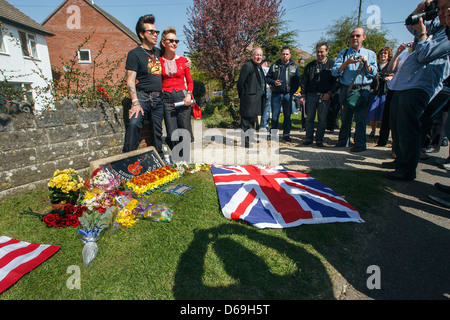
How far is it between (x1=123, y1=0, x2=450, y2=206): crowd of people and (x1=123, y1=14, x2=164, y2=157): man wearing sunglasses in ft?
0.05

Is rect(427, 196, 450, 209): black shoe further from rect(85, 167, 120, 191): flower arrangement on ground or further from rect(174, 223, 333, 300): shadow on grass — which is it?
rect(85, 167, 120, 191): flower arrangement on ground

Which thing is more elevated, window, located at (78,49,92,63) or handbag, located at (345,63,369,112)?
window, located at (78,49,92,63)

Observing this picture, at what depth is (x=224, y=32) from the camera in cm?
1112

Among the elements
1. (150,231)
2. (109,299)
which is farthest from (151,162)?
(109,299)

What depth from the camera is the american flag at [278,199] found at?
2.66 meters

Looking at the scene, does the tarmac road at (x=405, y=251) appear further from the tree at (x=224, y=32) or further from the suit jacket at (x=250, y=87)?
the tree at (x=224, y=32)

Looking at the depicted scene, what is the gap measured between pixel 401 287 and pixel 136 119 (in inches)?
149

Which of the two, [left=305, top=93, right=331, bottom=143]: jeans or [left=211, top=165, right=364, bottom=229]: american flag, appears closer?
[left=211, top=165, right=364, bottom=229]: american flag

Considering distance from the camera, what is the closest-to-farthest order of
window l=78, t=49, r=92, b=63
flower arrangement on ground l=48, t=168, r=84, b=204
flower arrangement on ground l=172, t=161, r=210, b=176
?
1. flower arrangement on ground l=48, t=168, r=84, b=204
2. flower arrangement on ground l=172, t=161, r=210, b=176
3. window l=78, t=49, r=92, b=63

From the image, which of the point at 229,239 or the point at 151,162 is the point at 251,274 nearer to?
the point at 229,239

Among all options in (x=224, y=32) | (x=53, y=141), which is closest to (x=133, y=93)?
(x=53, y=141)

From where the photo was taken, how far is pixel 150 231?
2514 mm

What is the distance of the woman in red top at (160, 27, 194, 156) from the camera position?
4.09m

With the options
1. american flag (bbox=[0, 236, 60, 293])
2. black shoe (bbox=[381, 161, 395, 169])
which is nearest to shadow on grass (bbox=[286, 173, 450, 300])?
black shoe (bbox=[381, 161, 395, 169])
